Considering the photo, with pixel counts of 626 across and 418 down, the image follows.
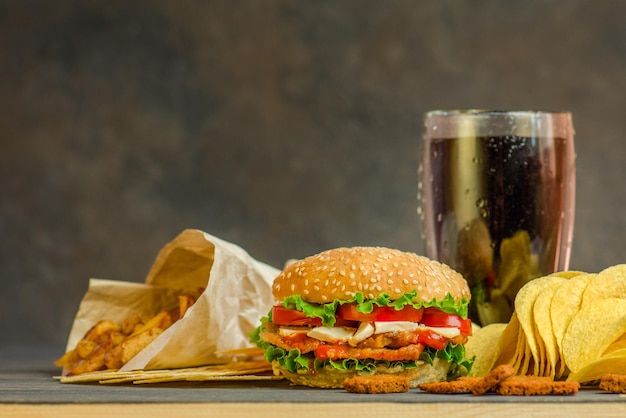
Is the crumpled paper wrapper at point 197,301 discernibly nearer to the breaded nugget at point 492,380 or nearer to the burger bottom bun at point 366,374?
the burger bottom bun at point 366,374

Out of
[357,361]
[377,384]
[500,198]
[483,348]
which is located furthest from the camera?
[500,198]

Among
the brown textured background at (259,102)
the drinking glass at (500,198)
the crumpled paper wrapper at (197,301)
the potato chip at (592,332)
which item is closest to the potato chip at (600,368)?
the potato chip at (592,332)

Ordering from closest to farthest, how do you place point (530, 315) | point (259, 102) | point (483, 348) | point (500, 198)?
point (530, 315), point (483, 348), point (500, 198), point (259, 102)

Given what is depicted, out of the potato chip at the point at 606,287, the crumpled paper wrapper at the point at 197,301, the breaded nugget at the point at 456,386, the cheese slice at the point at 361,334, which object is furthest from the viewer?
the crumpled paper wrapper at the point at 197,301

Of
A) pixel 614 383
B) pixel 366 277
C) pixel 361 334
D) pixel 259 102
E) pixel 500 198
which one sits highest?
pixel 259 102

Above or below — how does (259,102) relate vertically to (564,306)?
above

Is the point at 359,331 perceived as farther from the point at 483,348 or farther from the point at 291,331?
the point at 483,348

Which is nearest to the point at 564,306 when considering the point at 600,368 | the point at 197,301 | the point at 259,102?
the point at 600,368

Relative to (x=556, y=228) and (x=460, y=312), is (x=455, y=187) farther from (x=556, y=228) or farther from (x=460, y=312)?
(x=460, y=312)
